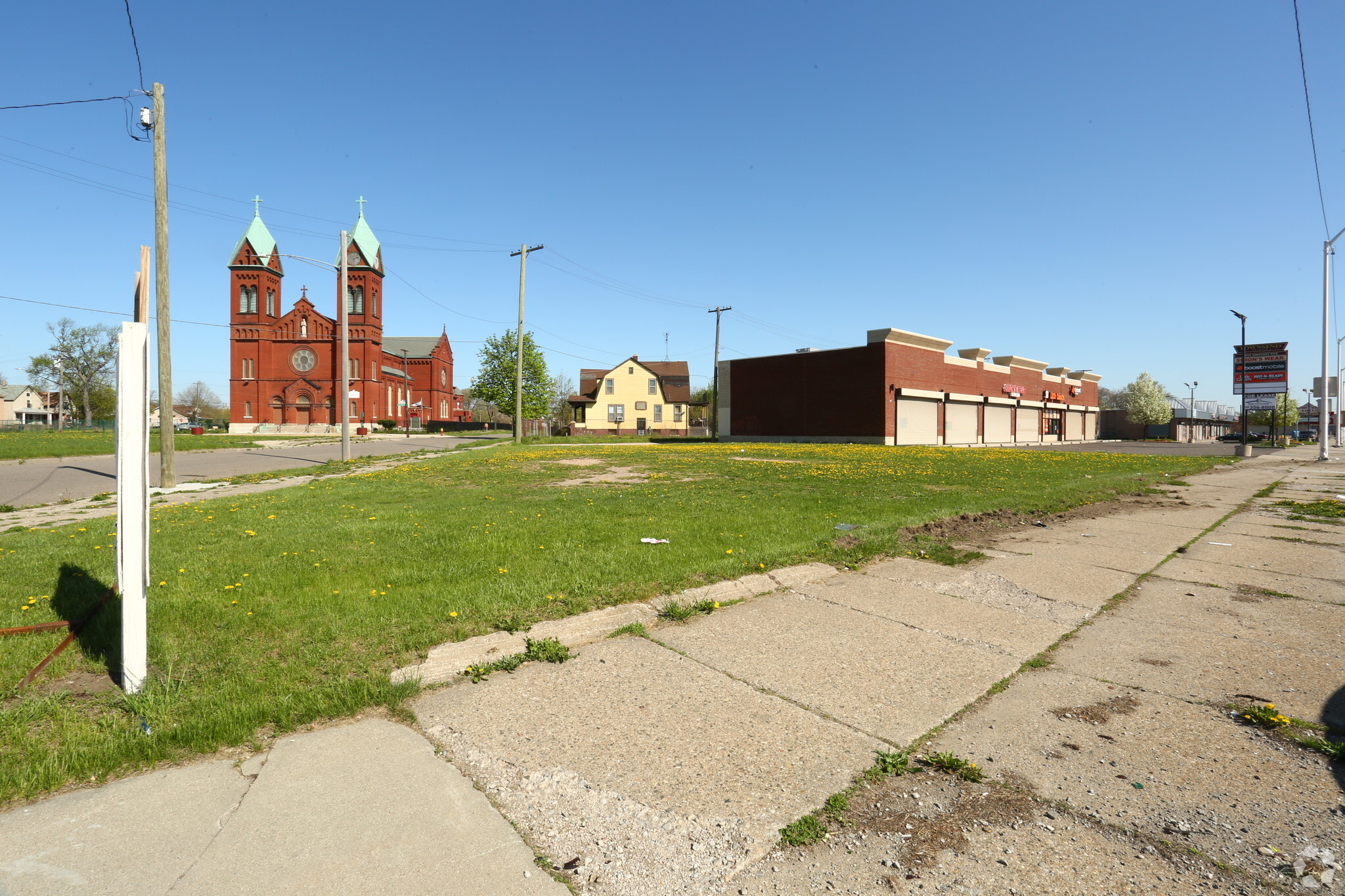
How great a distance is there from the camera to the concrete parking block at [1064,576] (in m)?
5.96

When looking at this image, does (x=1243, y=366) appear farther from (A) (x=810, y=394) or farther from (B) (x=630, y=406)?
(B) (x=630, y=406)

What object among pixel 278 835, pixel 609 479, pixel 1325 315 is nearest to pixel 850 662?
pixel 278 835

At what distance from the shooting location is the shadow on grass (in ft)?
13.6

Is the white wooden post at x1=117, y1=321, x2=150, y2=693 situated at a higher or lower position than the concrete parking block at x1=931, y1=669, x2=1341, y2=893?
higher

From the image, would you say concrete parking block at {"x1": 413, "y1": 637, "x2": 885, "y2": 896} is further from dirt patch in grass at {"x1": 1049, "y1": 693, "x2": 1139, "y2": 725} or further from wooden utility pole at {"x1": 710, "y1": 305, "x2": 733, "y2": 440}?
wooden utility pole at {"x1": 710, "y1": 305, "x2": 733, "y2": 440}

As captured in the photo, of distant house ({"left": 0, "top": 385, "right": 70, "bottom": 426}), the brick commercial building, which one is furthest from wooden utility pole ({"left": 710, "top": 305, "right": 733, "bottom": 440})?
distant house ({"left": 0, "top": 385, "right": 70, "bottom": 426})

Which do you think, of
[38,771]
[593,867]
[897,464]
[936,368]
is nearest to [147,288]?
[38,771]

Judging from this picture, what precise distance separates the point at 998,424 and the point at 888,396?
1788cm

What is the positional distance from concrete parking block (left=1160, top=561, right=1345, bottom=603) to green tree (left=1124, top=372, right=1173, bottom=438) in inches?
4138

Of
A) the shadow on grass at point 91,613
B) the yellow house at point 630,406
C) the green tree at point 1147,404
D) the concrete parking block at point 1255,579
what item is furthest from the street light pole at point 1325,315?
the green tree at point 1147,404

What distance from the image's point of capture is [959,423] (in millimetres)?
51438

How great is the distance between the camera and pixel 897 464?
73.7ft

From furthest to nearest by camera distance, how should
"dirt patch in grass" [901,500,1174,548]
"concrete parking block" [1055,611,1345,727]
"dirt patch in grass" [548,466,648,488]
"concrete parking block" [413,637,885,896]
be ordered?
1. "dirt patch in grass" [548,466,648,488]
2. "dirt patch in grass" [901,500,1174,548]
3. "concrete parking block" [1055,611,1345,727]
4. "concrete parking block" [413,637,885,896]

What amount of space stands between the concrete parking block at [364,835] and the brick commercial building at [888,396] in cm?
4372
